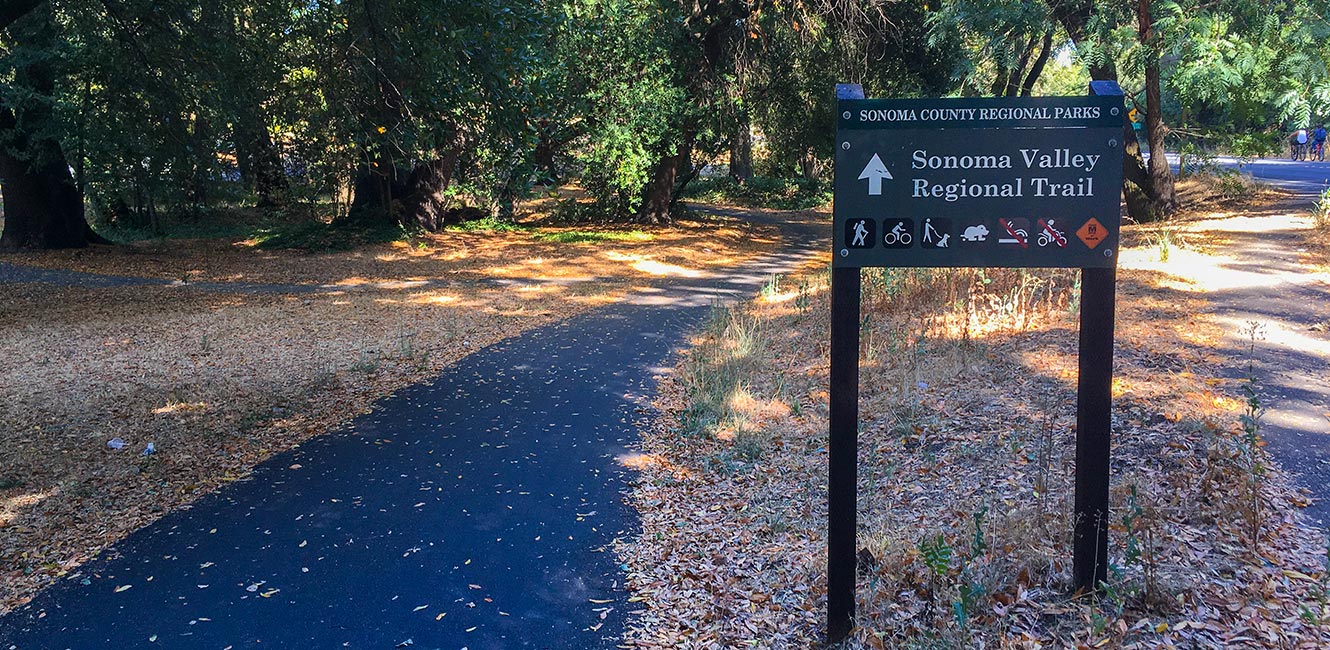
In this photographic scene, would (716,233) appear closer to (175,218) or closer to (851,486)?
(175,218)

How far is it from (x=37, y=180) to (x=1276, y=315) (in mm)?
21073

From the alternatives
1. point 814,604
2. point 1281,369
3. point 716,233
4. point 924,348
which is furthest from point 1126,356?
point 716,233

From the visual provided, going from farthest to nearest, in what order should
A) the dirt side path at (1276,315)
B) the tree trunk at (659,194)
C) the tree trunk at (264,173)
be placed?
the tree trunk at (659,194), the tree trunk at (264,173), the dirt side path at (1276,315)

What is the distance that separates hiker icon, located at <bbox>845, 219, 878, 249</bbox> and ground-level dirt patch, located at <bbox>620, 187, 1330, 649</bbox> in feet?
4.39

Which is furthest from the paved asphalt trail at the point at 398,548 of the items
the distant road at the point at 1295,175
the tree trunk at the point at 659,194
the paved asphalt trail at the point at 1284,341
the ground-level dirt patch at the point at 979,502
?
the distant road at the point at 1295,175

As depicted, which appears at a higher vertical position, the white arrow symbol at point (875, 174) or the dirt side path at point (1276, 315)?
the white arrow symbol at point (875, 174)

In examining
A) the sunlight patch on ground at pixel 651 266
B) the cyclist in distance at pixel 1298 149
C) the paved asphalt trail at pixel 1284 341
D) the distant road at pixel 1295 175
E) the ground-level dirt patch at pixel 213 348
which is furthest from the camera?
the cyclist in distance at pixel 1298 149

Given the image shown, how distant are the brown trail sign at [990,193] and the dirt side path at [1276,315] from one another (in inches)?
76.5

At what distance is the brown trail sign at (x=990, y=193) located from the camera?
3.49 metres

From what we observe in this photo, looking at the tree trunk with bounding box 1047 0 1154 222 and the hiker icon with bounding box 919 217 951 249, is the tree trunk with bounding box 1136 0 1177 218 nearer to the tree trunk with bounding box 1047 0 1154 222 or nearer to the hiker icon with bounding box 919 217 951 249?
the tree trunk with bounding box 1047 0 1154 222

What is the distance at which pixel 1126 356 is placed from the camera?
23.0 ft

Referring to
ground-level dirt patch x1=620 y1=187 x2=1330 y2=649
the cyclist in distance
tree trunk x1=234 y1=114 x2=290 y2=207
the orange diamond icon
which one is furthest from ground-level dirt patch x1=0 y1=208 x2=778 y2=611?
the cyclist in distance

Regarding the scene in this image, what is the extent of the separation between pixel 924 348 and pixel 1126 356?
1501 millimetres

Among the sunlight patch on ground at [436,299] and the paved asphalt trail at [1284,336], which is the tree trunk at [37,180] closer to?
the sunlight patch on ground at [436,299]
